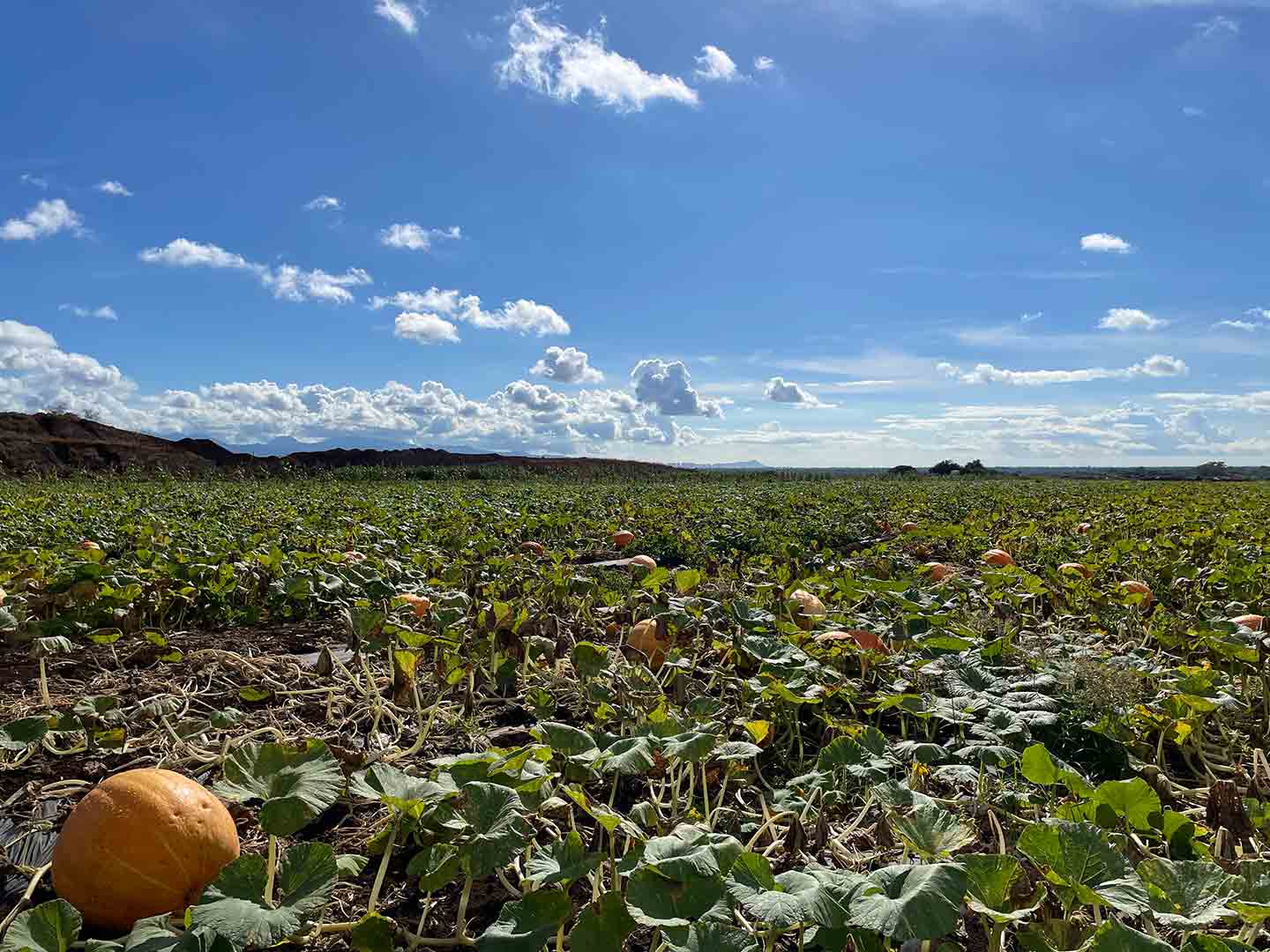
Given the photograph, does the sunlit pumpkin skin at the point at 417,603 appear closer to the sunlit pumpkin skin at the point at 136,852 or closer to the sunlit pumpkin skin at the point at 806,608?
the sunlit pumpkin skin at the point at 806,608

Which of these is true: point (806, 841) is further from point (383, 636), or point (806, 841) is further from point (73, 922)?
point (383, 636)

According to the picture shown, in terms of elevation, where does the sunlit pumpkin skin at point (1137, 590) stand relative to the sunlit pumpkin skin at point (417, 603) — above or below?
above

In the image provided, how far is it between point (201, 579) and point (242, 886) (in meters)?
4.00

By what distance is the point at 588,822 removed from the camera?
98.3 inches

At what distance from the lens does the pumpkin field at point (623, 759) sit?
1.61 metres

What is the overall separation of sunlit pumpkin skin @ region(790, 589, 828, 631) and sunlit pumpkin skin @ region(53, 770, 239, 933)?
2.94 meters

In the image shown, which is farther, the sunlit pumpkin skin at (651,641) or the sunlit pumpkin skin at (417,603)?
the sunlit pumpkin skin at (417,603)

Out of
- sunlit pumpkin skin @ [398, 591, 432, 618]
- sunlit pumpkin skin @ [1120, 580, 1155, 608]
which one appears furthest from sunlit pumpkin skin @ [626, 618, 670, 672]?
sunlit pumpkin skin @ [1120, 580, 1155, 608]

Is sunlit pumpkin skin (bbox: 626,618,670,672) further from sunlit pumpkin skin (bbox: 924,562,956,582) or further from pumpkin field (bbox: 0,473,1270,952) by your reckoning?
sunlit pumpkin skin (bbox: 924,562,956,582)

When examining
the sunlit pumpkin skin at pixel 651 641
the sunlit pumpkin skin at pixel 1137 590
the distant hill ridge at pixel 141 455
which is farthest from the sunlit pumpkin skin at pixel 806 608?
the distant hill ridge at pixel 141 455

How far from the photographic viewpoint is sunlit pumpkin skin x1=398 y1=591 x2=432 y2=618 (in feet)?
14.4

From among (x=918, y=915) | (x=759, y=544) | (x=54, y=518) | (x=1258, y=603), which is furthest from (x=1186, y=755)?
(x=54, y=518)

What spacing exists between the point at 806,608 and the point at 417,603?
233 cm

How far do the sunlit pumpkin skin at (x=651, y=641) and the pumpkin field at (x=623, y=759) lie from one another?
0.08ft
